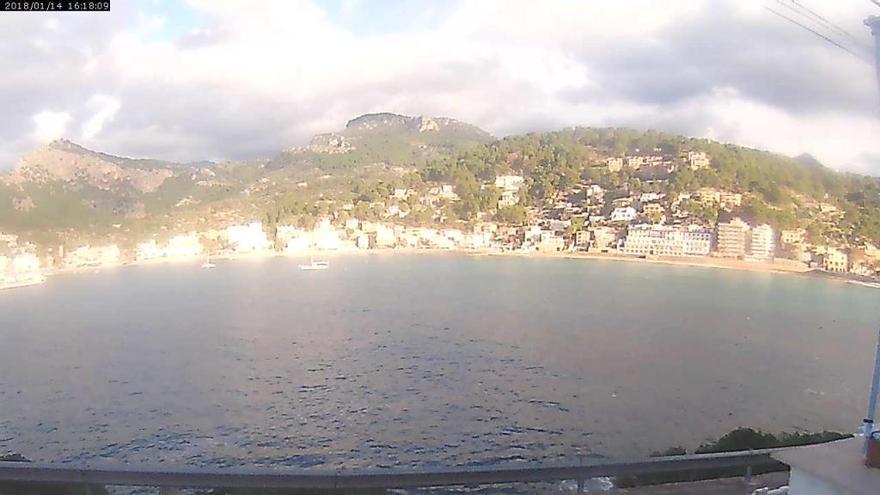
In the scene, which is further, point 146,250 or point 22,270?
point 146,250

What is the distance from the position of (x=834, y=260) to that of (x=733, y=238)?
11.0 ft

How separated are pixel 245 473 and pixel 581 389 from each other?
8.07 m

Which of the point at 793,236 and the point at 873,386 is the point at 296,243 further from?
the point at 873,386

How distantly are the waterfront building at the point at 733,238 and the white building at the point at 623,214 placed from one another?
318 cm

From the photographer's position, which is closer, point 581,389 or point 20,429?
point 20,429

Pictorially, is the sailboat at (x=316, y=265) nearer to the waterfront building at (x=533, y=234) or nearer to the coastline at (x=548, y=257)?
the coastline at (x=548, y=257)

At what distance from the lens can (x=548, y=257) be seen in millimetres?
27141

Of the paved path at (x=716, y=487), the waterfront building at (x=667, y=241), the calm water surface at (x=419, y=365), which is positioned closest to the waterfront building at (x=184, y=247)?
the calm water surface at (x=419, y=365)

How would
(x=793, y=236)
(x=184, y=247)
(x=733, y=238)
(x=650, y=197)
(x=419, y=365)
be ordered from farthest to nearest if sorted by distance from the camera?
(x=184, y=247), (x=650, y=197), (x=733, y=238), (x=793, y=236), (x=419, y=365)

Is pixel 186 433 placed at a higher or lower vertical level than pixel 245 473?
lower

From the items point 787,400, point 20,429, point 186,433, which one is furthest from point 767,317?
point 20,429

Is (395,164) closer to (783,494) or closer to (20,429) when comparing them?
(20,429)

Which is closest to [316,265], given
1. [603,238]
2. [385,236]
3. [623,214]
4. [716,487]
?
[385,236]

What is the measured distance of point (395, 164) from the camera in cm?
3316
